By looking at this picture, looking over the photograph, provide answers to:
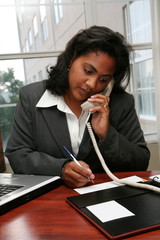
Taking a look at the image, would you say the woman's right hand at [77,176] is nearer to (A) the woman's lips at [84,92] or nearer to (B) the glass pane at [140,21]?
(A) the woman's lips at [84,92]

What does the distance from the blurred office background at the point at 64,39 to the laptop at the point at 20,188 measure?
190 centimetres

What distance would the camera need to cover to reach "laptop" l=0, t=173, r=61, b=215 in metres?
0.74

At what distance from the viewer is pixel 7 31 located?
268 cm

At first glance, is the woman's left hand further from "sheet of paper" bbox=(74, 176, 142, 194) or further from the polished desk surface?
the polished desk surface

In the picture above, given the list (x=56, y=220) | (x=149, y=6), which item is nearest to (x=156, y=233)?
(x=56, y=220)

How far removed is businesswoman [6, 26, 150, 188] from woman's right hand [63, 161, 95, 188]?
162mm

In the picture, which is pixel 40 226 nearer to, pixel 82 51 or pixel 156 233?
pixel 156 233

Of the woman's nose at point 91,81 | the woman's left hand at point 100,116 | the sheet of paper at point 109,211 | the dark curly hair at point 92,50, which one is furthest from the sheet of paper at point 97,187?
the dark curly hair at point 92,50

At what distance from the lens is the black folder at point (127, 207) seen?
0.56 metres

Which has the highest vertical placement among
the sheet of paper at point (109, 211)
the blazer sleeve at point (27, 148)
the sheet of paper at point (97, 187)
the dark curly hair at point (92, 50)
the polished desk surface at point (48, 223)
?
the dark curly hair at point (92, 50)

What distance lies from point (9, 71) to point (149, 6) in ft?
5.56

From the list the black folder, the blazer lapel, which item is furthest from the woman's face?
the black folder

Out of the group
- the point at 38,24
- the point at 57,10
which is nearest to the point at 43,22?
the point at 38,24

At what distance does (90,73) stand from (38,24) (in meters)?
1.90
